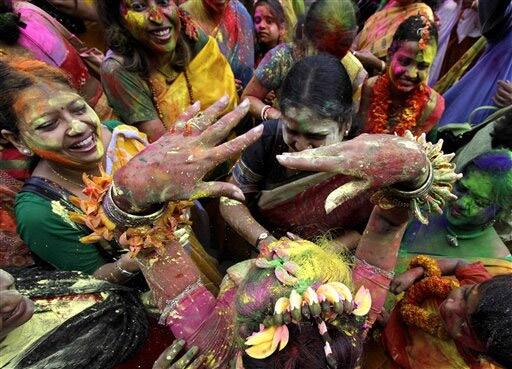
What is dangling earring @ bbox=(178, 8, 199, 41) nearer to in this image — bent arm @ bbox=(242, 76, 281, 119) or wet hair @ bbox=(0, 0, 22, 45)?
bent arm @ bbox=(242, 76, 281, 119)

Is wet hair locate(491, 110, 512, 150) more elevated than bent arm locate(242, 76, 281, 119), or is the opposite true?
bent arm locate(242, 76, 281, 119)

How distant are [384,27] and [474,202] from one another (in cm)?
197

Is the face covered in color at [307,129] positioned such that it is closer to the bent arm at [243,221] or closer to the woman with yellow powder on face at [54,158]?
the bent arm at [243,221]

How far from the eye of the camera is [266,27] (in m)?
3.60

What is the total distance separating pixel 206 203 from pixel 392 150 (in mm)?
1859

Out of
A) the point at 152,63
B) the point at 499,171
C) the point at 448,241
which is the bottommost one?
the point at 448,241

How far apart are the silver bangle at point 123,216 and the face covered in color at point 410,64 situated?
1772 millimetres

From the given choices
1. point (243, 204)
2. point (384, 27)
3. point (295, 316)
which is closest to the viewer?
point (295, 316)

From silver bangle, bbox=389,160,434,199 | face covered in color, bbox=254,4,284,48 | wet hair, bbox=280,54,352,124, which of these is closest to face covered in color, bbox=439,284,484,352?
silver bangle, bbox=389,160,434,199

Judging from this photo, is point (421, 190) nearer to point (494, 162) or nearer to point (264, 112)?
point (494, 162)

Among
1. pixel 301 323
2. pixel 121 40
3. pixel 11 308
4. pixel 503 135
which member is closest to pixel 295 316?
pixel 301 323

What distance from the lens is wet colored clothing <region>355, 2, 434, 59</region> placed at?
3.35 metres

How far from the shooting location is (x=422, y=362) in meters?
1.64

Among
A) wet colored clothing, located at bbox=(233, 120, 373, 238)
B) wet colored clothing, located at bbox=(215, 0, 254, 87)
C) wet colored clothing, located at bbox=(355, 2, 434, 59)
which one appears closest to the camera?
wet colored clothing, located at bbox=(233, 120, 373, 238)
